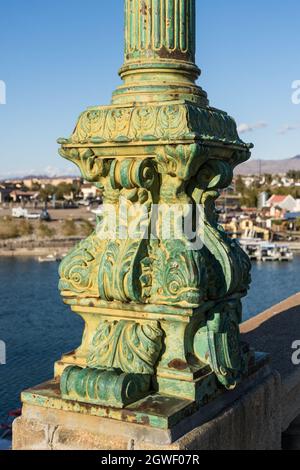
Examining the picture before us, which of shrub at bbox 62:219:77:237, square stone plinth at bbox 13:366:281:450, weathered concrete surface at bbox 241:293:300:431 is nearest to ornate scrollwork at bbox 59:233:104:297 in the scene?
square stone plinth at bbox 13:366:281:450

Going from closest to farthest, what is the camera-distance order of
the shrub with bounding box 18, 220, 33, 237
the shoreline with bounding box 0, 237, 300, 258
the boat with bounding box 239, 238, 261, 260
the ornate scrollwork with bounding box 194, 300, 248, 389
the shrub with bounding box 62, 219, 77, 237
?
the ornate scrollwork with bounding box 194, 300, 248, 389, the boat with bounding box 239, 238, 261, 260, the shoreline with bounding box 0, 237, 300, 258, the shrub with bounding box 62, 219, 77, 237, the shrub with bounding box 18, 220, 33, 237

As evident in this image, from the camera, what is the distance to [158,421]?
2.38 metres

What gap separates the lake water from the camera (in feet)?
65.7

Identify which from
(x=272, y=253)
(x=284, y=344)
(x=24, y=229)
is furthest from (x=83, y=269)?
(x=24, y=229)

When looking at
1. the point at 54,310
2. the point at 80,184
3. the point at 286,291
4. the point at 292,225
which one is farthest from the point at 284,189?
the point at 54,310

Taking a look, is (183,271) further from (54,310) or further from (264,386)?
(54,310)

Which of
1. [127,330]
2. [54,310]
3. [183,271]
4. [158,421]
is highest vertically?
[183,271]

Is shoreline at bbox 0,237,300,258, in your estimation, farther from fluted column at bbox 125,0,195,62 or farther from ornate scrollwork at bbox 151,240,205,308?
ornate scrollwork at bbox 151,240,205,308

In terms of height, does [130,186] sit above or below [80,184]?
below

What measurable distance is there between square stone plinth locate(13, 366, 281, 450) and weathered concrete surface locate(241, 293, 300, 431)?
146 centimetres
